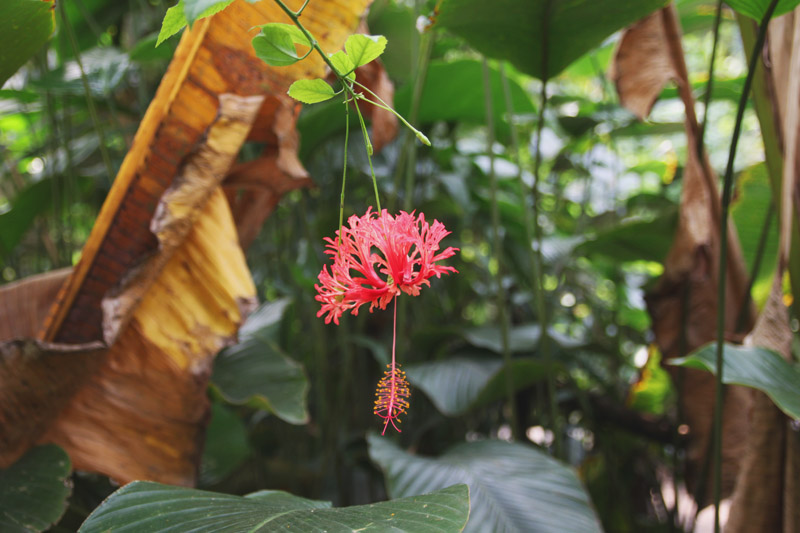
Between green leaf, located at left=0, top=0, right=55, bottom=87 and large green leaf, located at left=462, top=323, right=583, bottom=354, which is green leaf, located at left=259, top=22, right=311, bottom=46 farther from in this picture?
large green leaf, located at left=462, top=323, right=583, bottom=354

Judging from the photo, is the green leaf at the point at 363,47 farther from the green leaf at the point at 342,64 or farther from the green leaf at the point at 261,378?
the green leaf at the point at 261,378

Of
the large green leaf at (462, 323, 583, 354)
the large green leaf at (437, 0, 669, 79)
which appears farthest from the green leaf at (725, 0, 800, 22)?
the large green leaf at (462, 323, 583, 354)

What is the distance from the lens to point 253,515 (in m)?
0.48

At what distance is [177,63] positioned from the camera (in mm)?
724

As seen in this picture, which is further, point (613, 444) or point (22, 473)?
point (613, 444)

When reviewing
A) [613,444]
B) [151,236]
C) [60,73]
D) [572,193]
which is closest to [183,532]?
[151,236]

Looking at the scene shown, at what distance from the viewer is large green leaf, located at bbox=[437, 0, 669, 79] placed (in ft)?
2.47

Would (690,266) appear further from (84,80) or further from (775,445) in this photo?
(84,80)

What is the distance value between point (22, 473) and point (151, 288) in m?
0.24

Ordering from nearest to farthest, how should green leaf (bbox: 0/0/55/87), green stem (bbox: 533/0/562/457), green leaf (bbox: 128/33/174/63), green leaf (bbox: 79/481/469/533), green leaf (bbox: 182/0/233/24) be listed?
green leaf (bbox: 182/0/233/24)
green leaf (bbox: 79/481/469/533)
green leaf (bbox: 0/0/55/87)
green stem (bbox: 533/0/562/457)
green leaf (bbox: 128/33/174/63)

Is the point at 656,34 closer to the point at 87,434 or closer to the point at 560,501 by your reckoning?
the point at 560,501

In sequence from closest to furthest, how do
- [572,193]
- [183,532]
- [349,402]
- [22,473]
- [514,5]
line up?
1. [183,532]
2. [22,473]
3. [514,5]
4. [349,402]
5. [572,193]

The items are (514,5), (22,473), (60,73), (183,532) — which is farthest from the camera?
(60,73)

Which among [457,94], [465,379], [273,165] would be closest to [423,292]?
[465,379]
